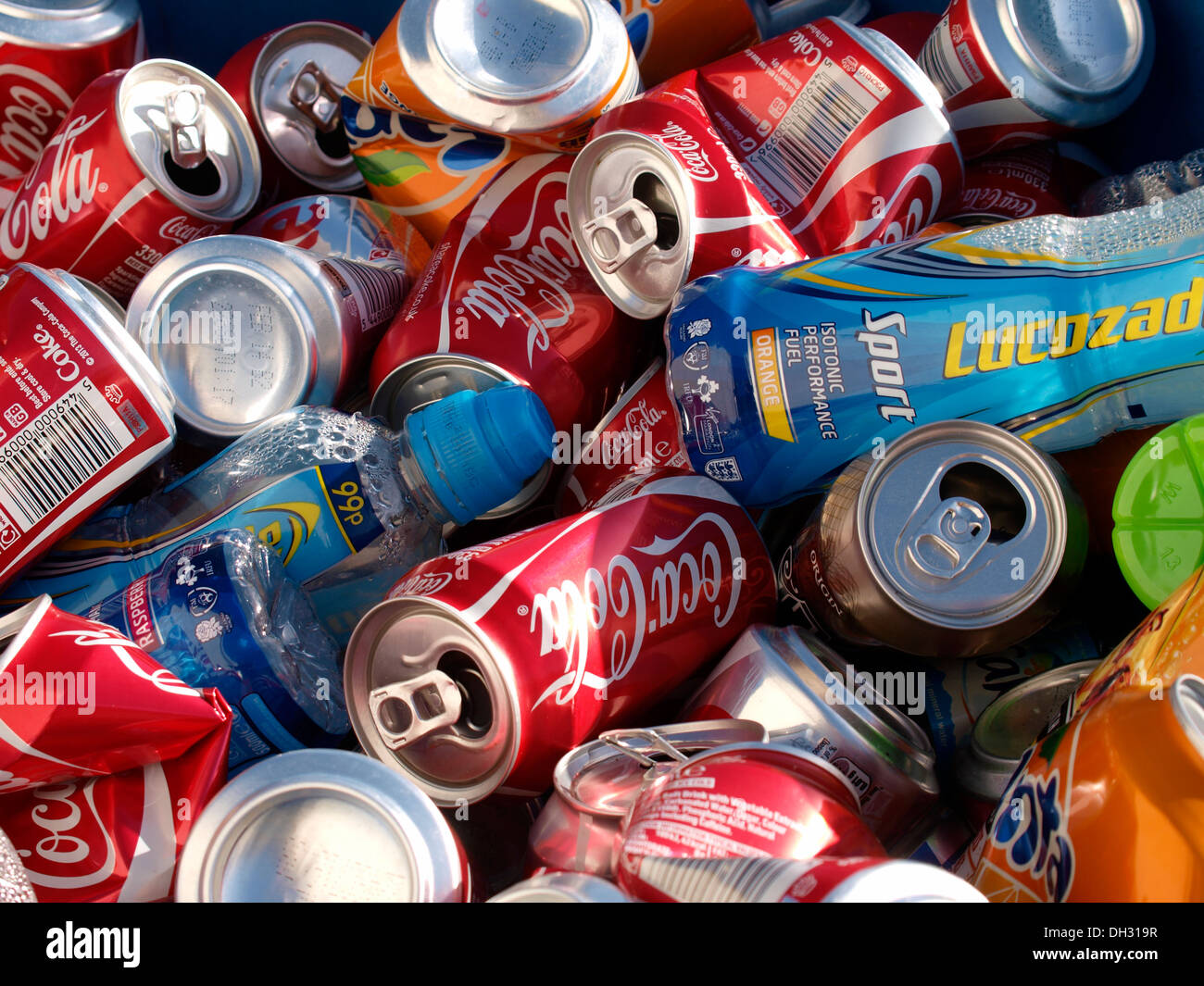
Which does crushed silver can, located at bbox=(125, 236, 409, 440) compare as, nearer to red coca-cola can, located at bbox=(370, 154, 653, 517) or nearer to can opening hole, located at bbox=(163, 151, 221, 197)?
red coca-cola can, located at bbox=(370, 154, 653, 517)

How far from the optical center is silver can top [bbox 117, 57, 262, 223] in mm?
1338

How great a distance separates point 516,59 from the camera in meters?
1.30

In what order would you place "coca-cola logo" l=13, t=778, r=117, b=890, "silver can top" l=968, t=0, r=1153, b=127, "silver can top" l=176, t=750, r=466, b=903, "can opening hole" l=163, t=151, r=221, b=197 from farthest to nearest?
1. "can opening hole" l=163, t=151, r=221, b=197
2. "silver can top" l=968, t=0, r=1153, b=127
3. "coca-cola logo" l=13, t=778, r=117, b=890
4. "silver can top" l=176, t=750, r=466, b=903

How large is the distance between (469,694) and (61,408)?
0.52 m

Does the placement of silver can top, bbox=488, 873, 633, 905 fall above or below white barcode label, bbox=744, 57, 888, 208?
below

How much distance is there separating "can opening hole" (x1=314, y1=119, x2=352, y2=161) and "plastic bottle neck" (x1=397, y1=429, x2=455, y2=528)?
2.15ft

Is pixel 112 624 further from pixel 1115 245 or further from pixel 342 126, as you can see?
pixel 1115 245

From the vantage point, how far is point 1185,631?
80cm

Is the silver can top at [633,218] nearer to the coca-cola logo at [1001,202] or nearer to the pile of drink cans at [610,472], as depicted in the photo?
the pile of drink cans at [610,472]

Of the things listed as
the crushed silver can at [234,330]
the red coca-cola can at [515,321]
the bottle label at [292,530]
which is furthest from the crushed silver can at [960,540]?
the crushed silver can at [234,330]

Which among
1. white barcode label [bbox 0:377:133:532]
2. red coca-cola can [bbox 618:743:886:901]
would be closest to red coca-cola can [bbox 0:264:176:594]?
white barcode label [bbox 0:377:133:532]

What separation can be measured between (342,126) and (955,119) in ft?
3.00
